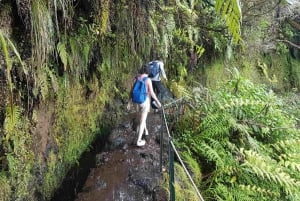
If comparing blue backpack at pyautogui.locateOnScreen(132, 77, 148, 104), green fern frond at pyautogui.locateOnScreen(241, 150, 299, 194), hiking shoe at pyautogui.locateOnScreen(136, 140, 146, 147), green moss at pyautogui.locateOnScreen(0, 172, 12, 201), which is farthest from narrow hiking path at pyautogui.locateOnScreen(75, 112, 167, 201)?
green fern frond at pyautogui.locateOnScreen(241, 150, 299, 194)

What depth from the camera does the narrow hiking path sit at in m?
4.31

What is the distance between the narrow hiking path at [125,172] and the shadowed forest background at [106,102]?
0.38m

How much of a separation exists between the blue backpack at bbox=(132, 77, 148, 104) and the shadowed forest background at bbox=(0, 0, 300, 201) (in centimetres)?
76

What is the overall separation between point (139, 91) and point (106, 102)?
4.66 feet

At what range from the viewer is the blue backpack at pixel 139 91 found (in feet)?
16.7

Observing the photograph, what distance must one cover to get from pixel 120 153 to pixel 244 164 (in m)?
1.65

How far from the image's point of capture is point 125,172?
15.5ft

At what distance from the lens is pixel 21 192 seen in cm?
410

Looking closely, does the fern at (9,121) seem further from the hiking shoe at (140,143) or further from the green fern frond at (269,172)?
the green fern frond at (269,172)

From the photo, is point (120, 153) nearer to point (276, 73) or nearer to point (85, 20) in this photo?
point (85, 20)

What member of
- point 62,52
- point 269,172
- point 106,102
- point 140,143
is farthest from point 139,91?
point 269,172

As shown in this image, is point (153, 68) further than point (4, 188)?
Yes

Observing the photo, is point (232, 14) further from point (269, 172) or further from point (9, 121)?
point (269, 172)

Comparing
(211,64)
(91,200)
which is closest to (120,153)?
(91,200)
